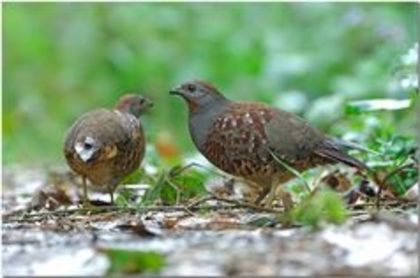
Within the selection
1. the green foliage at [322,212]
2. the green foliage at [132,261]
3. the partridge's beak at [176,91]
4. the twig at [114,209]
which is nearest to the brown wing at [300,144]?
the twig at [114,209]

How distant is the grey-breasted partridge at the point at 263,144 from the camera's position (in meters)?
5.02

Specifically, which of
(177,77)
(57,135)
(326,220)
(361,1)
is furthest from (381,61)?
(326,220)

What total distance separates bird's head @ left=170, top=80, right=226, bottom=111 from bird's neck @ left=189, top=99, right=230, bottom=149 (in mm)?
20

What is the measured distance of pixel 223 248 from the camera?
340 cm

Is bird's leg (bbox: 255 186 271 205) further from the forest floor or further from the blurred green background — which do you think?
the blurred green background

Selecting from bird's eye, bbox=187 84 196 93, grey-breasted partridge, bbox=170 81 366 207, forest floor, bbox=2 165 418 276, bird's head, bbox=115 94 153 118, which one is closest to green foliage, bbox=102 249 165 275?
forest floor, bbox=2 165 418 276

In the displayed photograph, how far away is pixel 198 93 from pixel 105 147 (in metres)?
A: 0.49

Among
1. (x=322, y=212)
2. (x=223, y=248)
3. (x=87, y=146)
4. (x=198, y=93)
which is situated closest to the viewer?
(x=223, y=248)

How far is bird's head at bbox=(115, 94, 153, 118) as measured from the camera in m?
6.03

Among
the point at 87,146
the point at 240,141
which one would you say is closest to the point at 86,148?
the point at 87,146

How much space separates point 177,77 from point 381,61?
208cm

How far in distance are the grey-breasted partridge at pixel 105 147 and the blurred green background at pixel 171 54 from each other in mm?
4435

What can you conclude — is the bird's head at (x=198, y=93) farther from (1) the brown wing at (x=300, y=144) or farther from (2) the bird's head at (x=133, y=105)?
(2) the bird's head at (x=133, y=105)

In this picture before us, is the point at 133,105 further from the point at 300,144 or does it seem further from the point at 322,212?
the point at 322,212
